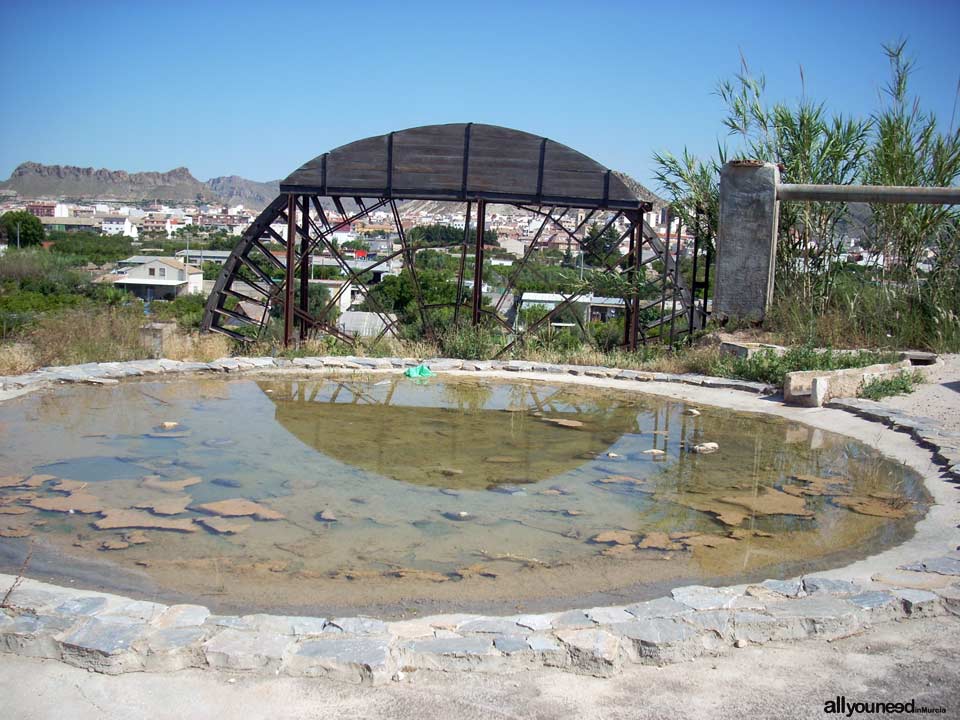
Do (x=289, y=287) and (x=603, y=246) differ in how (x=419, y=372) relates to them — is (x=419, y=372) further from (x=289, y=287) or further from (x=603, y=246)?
(x=603, y=246)

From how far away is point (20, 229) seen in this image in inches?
2803

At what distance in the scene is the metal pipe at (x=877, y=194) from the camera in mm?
12164

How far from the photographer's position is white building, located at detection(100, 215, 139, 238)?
111 metres

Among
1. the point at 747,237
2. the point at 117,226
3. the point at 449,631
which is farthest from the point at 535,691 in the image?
the point at 117,226

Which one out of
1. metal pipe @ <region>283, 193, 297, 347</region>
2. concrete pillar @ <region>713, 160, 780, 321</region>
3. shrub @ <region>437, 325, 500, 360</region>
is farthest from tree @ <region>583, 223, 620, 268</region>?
metal pipe @ <region>283, 193, 297, 347</region>

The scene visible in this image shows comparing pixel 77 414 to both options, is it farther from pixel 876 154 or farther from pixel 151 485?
pixel 876 154

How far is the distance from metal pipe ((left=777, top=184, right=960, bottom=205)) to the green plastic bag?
5785 mm

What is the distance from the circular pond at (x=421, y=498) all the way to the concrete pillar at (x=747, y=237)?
3.49 metres

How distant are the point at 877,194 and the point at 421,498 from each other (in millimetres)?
8890

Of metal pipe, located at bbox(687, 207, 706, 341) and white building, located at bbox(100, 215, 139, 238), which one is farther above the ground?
white building, located at bbox(100, 215, 139, 238)

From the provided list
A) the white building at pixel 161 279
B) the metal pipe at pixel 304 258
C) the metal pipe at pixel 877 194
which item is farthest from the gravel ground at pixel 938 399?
the white building at pixel 161 279

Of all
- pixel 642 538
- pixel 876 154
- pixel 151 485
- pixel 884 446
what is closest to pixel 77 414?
pixel 151 485

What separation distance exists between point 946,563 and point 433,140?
10476mm

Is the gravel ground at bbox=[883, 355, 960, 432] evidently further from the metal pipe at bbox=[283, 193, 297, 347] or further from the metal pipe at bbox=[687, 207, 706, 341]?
the metal pipe at bbox=[283, 193, 297, 347]
